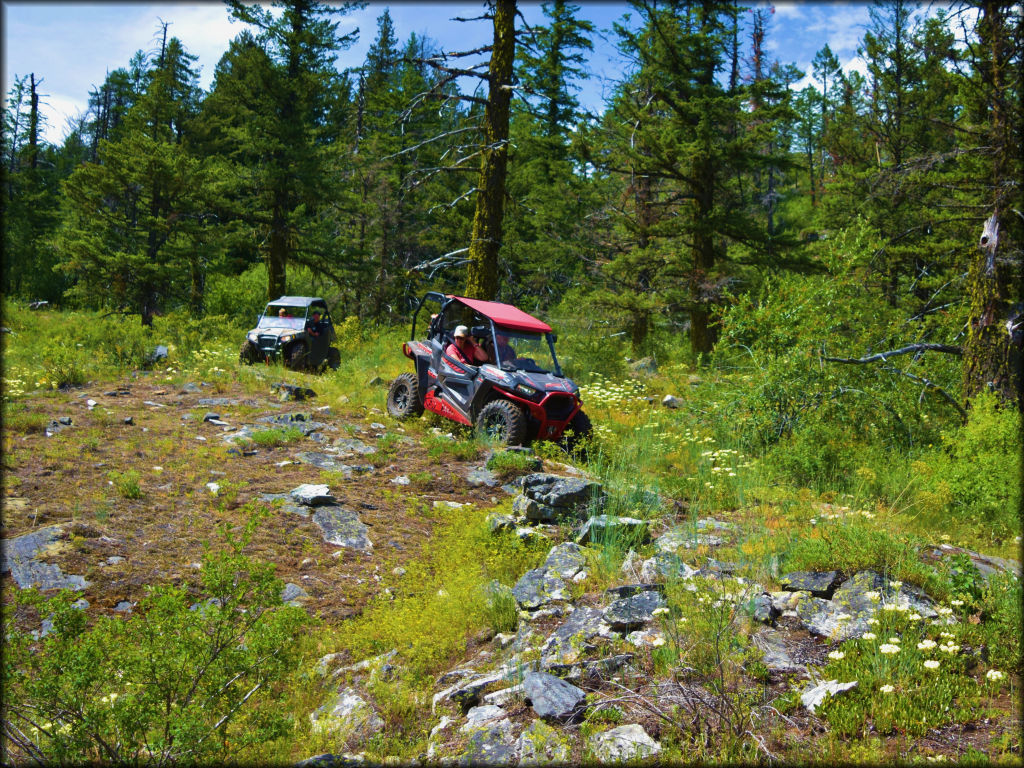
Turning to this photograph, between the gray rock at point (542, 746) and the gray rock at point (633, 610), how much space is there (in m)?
1.06

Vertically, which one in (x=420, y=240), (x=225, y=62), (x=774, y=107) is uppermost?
(x=225, y=62)

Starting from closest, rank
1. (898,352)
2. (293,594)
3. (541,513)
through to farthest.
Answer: (293,594)
(541,513)
(898,352)

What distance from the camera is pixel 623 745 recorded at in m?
2.97

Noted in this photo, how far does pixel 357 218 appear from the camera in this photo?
25.1 metres

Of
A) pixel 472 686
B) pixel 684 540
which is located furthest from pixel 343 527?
pixel 684 540

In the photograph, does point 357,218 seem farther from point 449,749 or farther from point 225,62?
point 449,749

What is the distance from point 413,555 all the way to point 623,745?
3.32 metres

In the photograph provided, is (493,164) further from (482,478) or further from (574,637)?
(574,637)

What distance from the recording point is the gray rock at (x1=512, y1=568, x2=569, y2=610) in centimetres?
471

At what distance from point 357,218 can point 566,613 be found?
23231mm

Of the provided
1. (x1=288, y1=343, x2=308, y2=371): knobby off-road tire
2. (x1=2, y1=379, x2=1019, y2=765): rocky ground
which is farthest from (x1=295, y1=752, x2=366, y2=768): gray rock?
(x1=288, y1=343, x2=308, y2=371): knobby off-road tire

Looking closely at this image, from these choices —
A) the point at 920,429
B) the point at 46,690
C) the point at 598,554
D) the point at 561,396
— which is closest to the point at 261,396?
the point at 561,396

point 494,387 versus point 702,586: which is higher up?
point 494,387

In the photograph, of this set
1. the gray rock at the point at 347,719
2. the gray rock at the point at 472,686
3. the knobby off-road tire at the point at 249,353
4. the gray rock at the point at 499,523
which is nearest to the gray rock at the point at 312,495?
the gray rock at the point at 499,523
